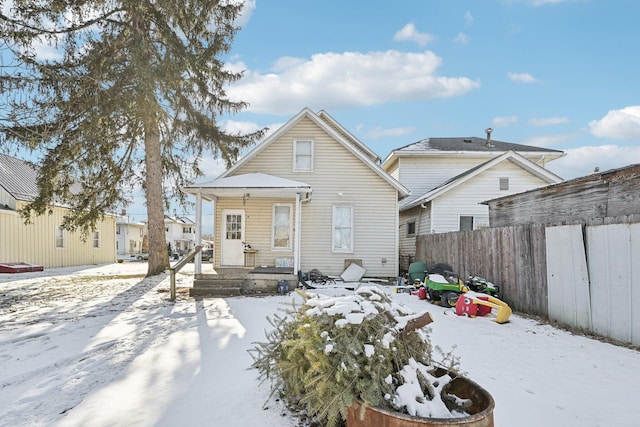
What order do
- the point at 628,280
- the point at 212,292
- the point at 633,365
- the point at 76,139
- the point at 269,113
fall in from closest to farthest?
the point at 633,365, the point at 628,280, the point at 212,292, the point at 76,139, the point at 269,113

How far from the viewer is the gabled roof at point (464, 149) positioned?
1750 centimetres

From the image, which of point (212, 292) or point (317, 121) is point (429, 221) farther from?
point (212, 292)

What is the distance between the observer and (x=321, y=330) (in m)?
2.62

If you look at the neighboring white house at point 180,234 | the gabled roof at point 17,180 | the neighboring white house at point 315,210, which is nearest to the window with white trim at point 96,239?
the gabled roof at point 17,180

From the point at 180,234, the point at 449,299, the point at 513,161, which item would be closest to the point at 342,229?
the point at 449,299

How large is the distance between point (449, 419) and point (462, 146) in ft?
60.3

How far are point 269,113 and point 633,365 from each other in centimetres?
1430

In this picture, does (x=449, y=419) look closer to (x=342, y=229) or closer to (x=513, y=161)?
(x=342, y=229)

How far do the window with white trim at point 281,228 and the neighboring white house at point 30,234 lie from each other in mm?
8926

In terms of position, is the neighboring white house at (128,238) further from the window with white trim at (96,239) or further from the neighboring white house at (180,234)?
the window with white trim at (96,239)

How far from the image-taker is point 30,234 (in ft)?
57.0

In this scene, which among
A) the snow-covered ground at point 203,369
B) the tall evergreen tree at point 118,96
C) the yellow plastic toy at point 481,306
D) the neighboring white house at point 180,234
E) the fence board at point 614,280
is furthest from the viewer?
the neighboring white house at point 180,234

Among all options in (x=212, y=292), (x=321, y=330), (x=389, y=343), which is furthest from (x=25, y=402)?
(x=212, y=292)

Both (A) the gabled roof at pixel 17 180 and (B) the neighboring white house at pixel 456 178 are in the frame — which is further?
(A) the gabled roof at pixel 17 180
